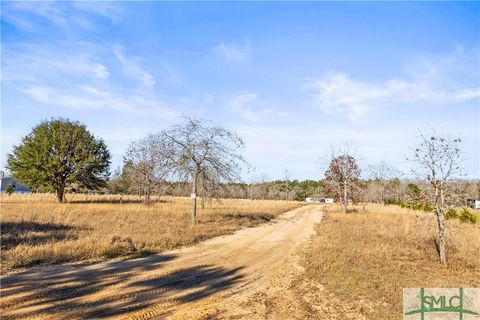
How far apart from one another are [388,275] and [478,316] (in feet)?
9.85

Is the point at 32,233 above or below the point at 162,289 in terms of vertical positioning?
above

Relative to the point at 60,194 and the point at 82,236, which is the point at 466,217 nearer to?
the point at 82,236

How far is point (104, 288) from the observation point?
8219 millimetres

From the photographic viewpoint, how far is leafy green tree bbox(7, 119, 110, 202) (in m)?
36.2

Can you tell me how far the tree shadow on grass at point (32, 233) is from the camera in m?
12.9

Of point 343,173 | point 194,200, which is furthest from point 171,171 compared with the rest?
point 343,173

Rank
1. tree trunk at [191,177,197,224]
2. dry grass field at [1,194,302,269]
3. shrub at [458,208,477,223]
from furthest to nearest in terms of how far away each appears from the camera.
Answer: shrub at [458,208,477,223] < tree trunk at [191,177,197,224] < dry grass field at [1,194,302,269]

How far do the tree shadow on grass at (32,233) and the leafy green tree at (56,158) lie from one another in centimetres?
2081

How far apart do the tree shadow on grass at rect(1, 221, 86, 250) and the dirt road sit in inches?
150

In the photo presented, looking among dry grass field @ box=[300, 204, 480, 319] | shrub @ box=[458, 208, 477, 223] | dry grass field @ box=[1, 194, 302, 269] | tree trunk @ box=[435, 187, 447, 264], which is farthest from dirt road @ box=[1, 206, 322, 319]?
shrub @ box=[458, 208, 477, 223]

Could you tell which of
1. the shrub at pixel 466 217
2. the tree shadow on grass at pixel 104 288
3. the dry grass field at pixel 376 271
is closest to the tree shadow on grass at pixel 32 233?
the tree shadow on grass at pixel 104 288

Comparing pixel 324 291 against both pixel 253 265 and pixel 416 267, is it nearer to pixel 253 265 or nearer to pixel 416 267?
pixel 253 265

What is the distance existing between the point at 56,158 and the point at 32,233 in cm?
2405

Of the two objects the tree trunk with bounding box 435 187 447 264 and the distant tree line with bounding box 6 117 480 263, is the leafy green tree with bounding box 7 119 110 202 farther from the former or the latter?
the tree trunk with bounding box 435 187 447 264
